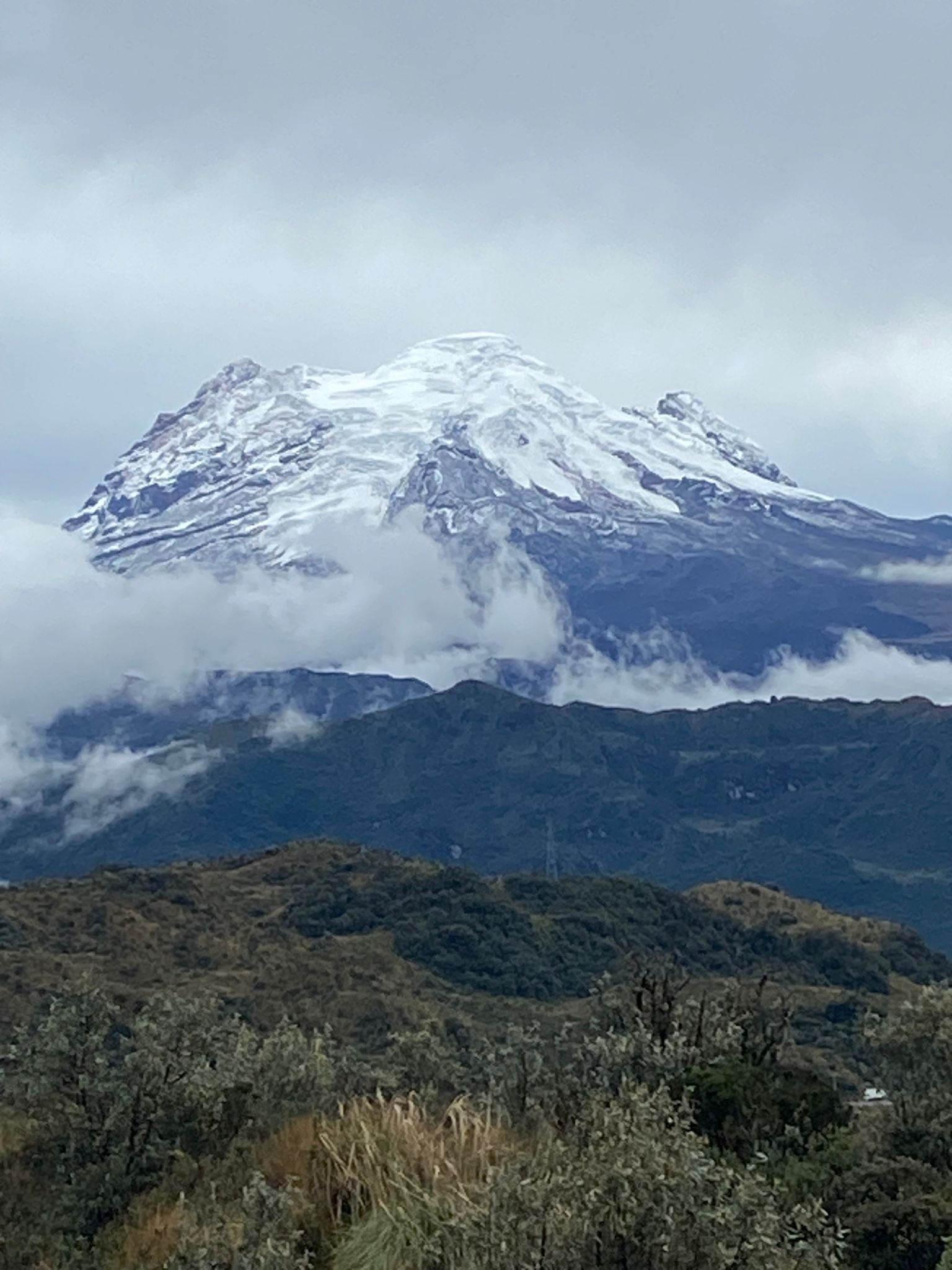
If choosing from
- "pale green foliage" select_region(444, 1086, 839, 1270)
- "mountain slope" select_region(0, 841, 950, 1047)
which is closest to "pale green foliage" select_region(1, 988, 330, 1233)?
"pale green foliage" select_region(444, 1086, 839, 1270)

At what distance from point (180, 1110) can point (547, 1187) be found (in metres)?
8.29

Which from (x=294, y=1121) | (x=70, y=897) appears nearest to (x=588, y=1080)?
(x=294, y=1121)

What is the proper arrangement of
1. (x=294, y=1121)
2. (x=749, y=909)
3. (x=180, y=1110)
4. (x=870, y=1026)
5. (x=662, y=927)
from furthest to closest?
(x=749, y=909) → (x=662, y=927) → (x=870, y=1026) → (x=180, y=1110) → (x=294, y=1121)

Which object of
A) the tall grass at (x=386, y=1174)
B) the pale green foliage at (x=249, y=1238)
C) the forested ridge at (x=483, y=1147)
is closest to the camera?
the forested ridge at (x=483, y=1147)

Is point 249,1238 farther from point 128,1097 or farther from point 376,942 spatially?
point 376,942

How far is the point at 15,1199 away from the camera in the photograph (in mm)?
17078

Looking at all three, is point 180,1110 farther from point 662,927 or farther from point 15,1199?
point 662,927

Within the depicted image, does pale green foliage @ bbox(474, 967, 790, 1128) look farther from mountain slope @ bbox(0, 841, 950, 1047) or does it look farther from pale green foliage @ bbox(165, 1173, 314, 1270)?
mountain slope @ bbox(0, 841, 950, 1047)

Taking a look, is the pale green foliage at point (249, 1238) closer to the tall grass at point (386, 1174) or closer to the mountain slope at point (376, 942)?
the tall grass at point (386, 1174)

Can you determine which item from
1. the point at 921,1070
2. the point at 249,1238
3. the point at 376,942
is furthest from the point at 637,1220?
the point at 376,942

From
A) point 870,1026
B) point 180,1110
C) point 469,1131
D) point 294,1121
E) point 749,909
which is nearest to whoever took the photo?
point 469,1131

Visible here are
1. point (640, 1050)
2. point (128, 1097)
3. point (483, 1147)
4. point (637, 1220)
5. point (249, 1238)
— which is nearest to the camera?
point (637, 1220)

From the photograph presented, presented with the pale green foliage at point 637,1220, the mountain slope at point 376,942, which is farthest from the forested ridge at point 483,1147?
the mountain slope at point 376,942

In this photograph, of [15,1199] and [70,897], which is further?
[70,897]
